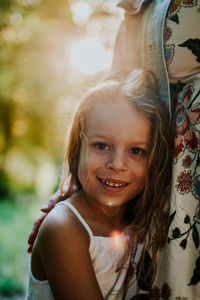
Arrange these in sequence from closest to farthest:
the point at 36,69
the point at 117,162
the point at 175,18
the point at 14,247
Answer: the point at 175,18 < the point at 117,162 < the point at 14,247 < the point at 36,69

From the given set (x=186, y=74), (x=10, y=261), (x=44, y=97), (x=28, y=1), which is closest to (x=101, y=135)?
(x=186, y=74)

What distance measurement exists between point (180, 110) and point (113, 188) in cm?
51

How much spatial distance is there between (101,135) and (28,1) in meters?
9.25

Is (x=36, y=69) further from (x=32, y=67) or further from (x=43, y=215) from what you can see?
(x=43, y=215)

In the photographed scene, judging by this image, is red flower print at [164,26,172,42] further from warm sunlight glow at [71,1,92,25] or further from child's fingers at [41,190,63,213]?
warm sunlight glow at [71,1,92,25]

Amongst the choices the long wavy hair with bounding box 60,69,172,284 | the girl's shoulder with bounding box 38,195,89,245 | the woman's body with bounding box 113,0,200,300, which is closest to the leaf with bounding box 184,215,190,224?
the woman's body with bounding box 113,0,200,300

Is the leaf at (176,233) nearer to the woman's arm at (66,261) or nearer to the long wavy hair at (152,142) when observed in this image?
the long wavy hair at (152,142)

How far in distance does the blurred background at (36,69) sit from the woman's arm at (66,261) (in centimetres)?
343

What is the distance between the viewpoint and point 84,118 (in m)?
1.62

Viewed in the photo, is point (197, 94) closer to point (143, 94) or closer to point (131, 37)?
point (143, 94)

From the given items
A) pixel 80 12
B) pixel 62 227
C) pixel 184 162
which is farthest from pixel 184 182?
pixel 80 12

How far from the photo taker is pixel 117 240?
155 centimetres

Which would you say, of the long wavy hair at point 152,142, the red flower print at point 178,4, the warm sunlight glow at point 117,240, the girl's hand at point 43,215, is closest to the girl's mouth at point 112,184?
the long wavy hair at point 152,142

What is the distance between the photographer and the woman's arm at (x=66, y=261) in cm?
129
